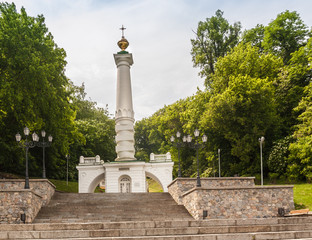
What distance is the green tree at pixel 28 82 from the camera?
21831 mm

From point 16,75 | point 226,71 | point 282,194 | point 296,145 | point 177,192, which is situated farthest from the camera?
point 226,71

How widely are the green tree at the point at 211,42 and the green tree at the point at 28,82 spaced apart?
19.6m

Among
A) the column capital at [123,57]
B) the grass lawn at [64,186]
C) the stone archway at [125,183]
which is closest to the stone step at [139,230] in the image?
the stone archway at [125,183]

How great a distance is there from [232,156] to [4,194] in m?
22.7

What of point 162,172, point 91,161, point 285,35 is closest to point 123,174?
point 162,172

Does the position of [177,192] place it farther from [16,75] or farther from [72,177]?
[72,177]

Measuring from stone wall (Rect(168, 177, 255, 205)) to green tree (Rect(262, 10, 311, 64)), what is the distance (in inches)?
782

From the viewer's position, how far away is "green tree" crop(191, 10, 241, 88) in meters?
40.7

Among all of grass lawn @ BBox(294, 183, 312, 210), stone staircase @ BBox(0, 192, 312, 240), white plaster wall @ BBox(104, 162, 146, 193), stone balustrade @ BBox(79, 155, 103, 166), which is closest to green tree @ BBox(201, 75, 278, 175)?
grass lawn @ BBox(294, 183, 312, 210)

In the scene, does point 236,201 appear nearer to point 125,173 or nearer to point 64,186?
point 125,173

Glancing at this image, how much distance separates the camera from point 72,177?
3753cm

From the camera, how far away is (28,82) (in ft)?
72.9

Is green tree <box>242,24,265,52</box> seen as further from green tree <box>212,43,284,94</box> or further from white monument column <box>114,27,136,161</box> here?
white monument column <box>114,27,136,161</box>

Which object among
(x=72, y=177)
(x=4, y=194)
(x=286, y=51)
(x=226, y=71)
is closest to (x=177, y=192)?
(x=4, y=194)
